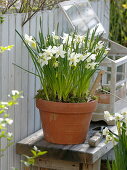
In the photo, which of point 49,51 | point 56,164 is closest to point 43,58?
point 49,51

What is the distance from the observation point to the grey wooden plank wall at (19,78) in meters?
3.27

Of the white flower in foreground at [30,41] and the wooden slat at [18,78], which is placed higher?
the white flower in foreground at [30,41]

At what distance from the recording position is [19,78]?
3.47m

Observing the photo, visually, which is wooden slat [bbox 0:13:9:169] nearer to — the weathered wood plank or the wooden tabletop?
the wooden tabletop

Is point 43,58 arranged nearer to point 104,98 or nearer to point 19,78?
point 19,78

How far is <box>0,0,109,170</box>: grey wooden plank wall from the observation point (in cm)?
327

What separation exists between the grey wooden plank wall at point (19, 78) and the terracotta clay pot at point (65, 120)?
0.57 ft

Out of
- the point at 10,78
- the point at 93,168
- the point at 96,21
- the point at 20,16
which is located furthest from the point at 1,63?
the point at 96,21

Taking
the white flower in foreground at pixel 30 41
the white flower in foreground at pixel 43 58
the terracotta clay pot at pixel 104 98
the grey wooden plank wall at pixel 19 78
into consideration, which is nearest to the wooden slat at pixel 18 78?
the grey wooden plank wall at pixel 19 78

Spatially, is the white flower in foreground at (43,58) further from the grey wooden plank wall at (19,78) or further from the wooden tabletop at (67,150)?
the wooden tabletop at (67,150)

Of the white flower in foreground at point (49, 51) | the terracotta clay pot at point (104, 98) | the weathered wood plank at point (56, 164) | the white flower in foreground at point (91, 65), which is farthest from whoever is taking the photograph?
the terracotta clay pot at point (104, 98)

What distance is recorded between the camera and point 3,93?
3.26 m

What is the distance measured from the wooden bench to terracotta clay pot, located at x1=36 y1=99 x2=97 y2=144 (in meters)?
0.05

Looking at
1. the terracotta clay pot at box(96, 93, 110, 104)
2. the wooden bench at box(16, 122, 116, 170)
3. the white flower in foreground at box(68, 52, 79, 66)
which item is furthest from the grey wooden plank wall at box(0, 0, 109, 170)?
the terracotta clay pot at box(96, 93, 110, 104)
